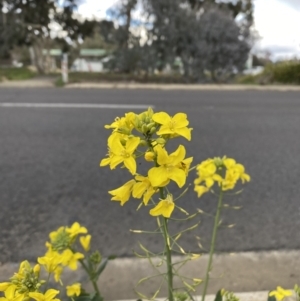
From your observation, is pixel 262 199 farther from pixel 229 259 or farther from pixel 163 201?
pixel 163 201

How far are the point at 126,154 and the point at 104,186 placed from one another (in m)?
2.08

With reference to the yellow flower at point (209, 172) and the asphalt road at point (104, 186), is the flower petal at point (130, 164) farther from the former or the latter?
the asphalt road at point (104, 186)

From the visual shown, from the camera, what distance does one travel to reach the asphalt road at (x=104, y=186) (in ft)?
6.91

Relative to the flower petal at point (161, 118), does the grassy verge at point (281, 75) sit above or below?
below

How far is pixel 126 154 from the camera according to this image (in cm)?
74

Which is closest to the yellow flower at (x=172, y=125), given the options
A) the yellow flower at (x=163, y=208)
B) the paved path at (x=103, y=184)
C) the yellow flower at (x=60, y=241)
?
the yellow flower at (x=163, y=208)

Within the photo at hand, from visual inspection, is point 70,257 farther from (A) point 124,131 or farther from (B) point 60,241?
(A) point 124,131

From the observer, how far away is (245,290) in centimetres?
166

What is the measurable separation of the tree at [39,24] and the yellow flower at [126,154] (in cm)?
1615

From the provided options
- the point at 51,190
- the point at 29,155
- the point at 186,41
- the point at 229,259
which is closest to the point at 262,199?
the point at 229,259

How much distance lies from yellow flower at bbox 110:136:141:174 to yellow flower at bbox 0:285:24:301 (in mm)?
292

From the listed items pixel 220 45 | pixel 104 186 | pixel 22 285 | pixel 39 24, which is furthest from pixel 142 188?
pixel 39 24

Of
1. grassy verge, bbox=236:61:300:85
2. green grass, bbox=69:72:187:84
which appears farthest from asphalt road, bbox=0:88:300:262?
grassy verge, bbox=236:61:300:85

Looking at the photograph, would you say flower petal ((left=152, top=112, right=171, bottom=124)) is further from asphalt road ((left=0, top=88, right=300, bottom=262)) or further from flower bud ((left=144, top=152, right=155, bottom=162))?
asphalt road ((left=0, top=88, right=300, bottom=262))
